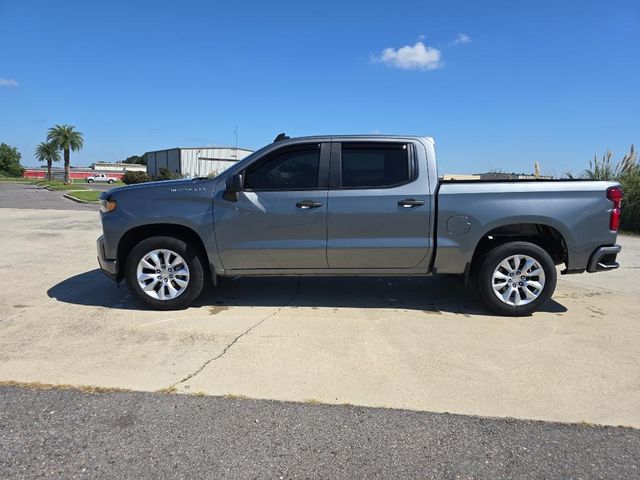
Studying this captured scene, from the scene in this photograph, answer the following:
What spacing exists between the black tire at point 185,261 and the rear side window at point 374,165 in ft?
6.18

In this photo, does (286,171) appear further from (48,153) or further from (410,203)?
(48,153)

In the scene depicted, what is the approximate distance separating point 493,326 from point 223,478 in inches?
135

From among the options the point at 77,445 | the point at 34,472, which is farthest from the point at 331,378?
the point at 34,472

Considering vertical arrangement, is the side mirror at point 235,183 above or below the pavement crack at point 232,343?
above

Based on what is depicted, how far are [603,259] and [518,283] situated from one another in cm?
98

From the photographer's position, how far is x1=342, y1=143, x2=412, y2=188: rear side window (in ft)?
17.5

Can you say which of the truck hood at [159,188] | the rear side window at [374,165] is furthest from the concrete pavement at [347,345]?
the rear side window at [374,165]

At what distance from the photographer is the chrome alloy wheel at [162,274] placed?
5410 mm

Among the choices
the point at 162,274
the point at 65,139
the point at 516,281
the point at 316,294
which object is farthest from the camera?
the point at 65,139

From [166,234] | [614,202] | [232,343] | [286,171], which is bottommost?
[232,343]

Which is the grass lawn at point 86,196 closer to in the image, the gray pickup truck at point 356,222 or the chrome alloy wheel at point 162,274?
the chrome alloy wheel at point 162,274

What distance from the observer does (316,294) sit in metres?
6.22

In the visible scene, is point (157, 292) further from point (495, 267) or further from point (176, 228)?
point (495, 267)

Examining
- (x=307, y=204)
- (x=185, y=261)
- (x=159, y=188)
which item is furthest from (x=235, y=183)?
(x=185, y=261)
